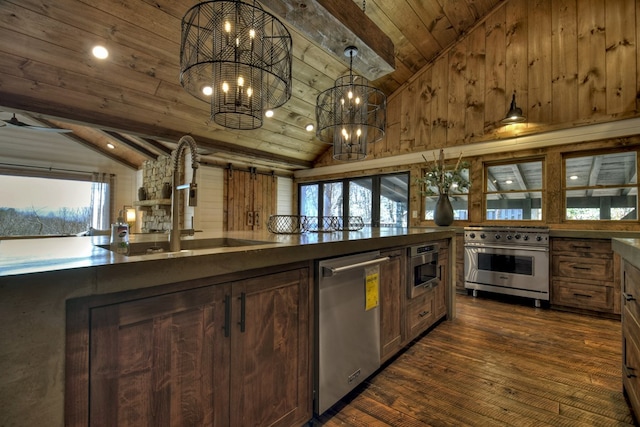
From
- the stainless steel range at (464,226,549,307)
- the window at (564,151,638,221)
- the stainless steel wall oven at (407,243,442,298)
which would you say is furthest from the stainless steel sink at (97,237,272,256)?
the window at (564,151,638,221)

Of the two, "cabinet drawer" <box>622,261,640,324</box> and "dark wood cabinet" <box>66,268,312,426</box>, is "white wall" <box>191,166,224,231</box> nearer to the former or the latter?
"dark wood cabinet" <box>66,268,312,426</box>

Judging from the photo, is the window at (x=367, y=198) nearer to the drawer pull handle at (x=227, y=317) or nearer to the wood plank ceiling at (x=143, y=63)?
the wood plank ceiling at (x=143, y=63)

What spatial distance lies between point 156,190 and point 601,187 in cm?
745

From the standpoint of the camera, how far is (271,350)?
1.31 metres

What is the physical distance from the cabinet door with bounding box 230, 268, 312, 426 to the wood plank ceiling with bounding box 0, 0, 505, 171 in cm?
210

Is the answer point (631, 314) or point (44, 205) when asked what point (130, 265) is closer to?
point (631, 314)

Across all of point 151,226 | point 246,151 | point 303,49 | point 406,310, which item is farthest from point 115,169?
point 406,310

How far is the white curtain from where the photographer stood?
7.10 metres

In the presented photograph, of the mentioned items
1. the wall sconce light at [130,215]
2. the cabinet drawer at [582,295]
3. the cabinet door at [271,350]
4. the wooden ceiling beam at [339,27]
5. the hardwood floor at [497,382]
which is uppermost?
the wooden ceiling beam at [339,27]

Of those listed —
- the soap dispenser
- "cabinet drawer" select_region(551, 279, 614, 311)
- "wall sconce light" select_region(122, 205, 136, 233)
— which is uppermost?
"wall sconce light" select_region(122, 205, 136, 233)

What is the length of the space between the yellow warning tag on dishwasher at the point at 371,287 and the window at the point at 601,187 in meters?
Result: 3.51

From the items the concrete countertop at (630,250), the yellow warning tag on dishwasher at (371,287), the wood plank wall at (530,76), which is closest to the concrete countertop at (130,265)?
the yellow warning tag on dishwasher at (371,287)

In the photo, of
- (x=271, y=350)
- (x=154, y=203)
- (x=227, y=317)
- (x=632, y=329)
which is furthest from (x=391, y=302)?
(x=154, y=203)

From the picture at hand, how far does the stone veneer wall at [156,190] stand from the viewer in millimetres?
6004
